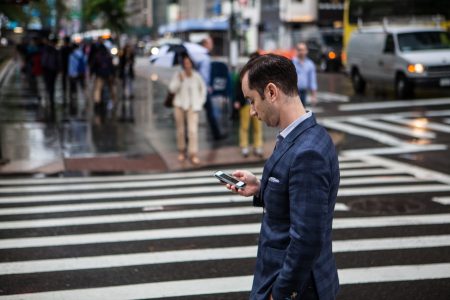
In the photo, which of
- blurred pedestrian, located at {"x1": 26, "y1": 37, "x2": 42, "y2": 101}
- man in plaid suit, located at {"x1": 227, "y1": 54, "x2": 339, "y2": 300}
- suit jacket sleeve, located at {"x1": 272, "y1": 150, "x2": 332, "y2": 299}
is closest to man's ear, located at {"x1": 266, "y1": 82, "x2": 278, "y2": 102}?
man in plaid suit, located at {"x1": 227, "y1": 54, "x2": 339, "y2": 300}

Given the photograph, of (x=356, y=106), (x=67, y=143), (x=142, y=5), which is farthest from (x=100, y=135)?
(x=142, y=5)

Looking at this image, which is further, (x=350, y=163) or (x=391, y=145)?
(x=391, y=145)

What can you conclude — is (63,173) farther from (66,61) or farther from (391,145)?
(66,61)

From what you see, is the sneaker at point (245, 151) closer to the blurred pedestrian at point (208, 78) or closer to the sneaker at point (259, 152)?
the sneaker at point (259, 152)

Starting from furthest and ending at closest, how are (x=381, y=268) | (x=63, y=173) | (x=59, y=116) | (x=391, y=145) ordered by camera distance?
(x=59, y=116) < (x=391, y=145) < (x=63, y=173) < (x=381, y=268)

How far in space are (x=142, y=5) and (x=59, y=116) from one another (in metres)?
180

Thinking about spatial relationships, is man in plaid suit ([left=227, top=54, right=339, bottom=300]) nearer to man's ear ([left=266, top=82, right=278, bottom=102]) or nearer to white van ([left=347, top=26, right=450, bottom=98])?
man's ear ([left=266, top=82, right=278, bottom=102])

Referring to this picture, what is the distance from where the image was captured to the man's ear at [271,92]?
2811 mm

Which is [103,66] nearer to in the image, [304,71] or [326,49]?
[304,71]

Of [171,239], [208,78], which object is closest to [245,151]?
[208,78]

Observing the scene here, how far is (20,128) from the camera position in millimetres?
16844

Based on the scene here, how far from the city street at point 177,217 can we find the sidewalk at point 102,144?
44 mm

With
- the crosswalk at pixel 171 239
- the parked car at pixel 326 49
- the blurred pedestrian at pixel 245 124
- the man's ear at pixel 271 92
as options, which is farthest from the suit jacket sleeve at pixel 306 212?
the parked car at pixel 326 49

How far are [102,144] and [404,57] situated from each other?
11281 millimetres
